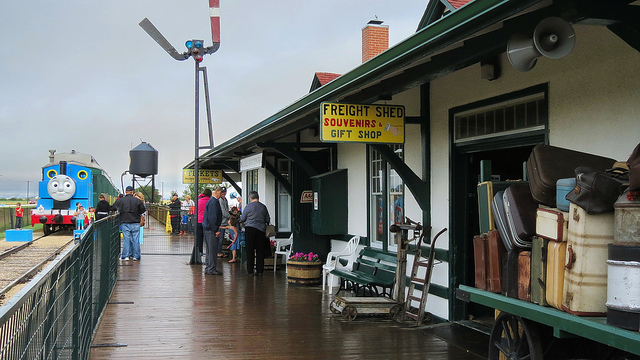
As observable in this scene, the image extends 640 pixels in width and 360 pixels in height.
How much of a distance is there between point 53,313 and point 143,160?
25.4m

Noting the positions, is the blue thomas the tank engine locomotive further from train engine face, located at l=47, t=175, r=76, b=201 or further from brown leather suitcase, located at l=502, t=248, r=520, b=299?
brown leather suitcase, located at l=502, t=248, r=520, b=299

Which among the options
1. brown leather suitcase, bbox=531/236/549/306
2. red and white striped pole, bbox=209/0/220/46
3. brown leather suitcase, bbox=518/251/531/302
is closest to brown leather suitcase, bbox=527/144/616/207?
brown leather suitcase, bbox=531/236/549/306

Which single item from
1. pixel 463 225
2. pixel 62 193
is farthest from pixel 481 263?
pixel 62 193

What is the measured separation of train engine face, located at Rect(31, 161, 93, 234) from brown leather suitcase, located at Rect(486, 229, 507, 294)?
24.0 meters

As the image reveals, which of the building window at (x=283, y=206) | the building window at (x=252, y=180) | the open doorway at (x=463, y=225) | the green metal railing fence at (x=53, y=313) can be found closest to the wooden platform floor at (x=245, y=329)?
the open doorway at (x=463, y=225)

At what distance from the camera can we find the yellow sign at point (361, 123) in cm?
769

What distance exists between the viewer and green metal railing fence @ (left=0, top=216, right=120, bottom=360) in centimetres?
242

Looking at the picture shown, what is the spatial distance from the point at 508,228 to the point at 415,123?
4.15 m

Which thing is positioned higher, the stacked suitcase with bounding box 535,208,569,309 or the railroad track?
the stacked suitcase with bounding box 535,208,569,309

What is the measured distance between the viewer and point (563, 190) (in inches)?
159

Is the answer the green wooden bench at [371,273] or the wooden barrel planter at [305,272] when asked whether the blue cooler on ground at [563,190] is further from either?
the wooden barrel planter at [305,272]

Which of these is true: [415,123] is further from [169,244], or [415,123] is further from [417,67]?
[169,244]

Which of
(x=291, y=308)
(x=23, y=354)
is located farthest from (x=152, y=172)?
(x=23, y=354)

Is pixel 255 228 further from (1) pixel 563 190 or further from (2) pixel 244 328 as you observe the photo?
(1) pixel 563 190
